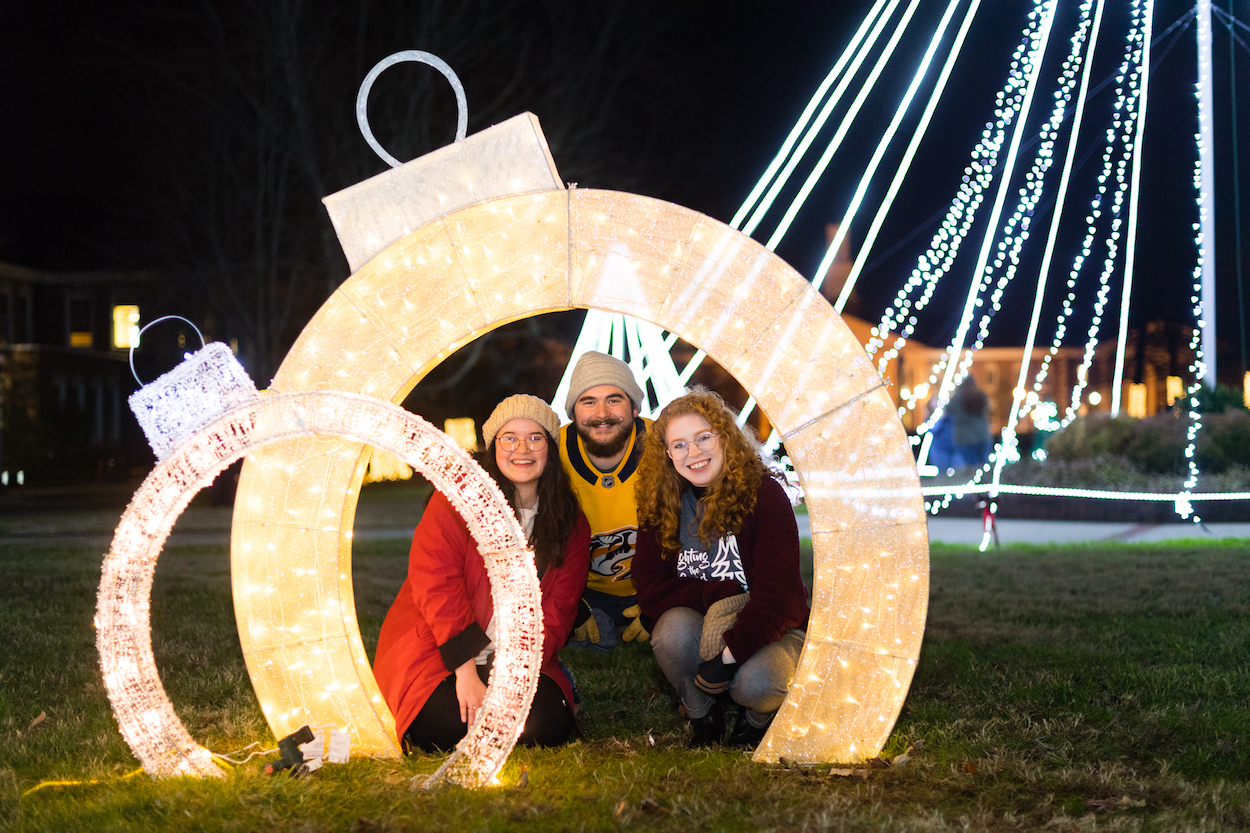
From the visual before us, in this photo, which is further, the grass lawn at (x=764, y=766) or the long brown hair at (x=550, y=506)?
the long brown hair at (x=550, y=506)

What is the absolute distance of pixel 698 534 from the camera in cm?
401

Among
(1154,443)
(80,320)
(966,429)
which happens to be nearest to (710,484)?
(966,429)

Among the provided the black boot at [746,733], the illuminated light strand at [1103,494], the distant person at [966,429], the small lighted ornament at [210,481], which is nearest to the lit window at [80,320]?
the distant person at [966,429]

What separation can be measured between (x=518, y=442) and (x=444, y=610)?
26.8 inches

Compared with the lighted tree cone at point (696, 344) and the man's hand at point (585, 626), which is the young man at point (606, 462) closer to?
the man's hand at point (585, 626)

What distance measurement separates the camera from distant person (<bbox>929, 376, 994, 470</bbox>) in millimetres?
12484

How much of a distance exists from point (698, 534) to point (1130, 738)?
1831 millimetres

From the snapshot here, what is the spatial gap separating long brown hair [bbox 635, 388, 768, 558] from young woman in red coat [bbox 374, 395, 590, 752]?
307 millimetres

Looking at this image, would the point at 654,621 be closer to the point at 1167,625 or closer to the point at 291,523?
the point at 291,523

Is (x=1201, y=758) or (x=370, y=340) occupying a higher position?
(x=370, y=340)

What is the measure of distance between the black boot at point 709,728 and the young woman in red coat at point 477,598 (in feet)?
1.60

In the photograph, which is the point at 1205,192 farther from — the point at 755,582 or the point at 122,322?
the point at 122,322

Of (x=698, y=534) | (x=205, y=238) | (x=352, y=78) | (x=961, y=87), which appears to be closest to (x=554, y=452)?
(x=698, y=534)

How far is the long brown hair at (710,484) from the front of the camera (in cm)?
395
